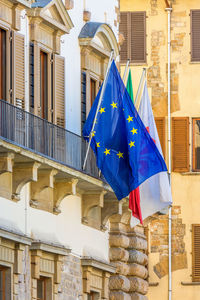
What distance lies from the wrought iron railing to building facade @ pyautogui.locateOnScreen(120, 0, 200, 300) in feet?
52.7

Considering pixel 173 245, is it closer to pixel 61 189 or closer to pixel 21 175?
pixel 61 189

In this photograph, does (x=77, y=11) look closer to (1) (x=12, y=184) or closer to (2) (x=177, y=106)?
(1) (x=12, y=184)

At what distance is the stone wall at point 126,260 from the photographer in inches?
1481

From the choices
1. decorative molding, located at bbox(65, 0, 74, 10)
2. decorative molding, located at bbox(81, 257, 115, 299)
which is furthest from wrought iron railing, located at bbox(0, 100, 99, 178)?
decorative molding, located at bbox(65, 0, 74, 10)

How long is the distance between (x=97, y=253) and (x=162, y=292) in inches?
575

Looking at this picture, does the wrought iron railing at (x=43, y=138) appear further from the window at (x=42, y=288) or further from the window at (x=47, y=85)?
the window at (x=42, y=288)

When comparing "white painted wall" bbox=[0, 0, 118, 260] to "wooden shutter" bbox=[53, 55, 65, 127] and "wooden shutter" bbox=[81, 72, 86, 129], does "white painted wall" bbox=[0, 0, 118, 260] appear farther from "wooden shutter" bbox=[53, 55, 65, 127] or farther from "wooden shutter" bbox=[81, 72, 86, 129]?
"wooden shutter" bbox=[53, 55, 65, 127]

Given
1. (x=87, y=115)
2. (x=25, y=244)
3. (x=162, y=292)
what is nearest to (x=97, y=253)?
(x=87, y=115)

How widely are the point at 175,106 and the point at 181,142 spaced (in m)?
1.17

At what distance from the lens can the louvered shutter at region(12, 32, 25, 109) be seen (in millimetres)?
32250

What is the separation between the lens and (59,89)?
34969 mm

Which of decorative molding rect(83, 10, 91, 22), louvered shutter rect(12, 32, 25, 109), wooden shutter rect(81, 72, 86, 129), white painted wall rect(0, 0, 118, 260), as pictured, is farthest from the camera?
decorative molding rect(83, 10, 91, 22)

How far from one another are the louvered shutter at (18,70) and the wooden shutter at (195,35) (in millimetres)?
19277

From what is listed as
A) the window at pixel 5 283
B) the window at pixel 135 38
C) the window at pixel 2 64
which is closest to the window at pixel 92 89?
the window at pixel 2 64
